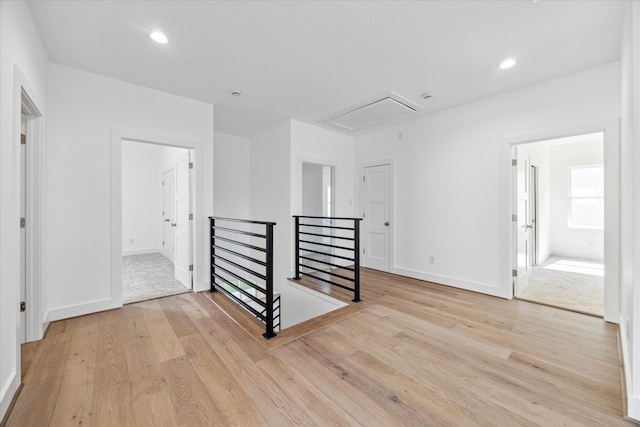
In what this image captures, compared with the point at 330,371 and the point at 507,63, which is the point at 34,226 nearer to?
the point at 330,371

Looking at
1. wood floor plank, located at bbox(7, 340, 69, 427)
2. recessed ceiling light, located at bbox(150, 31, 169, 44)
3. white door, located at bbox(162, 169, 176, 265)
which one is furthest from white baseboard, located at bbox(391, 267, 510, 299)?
white door, located at bbox(162, 169, 176, 265)

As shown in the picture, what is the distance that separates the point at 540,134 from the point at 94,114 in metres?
4.83

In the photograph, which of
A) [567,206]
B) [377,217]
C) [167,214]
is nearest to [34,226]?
[167,214]

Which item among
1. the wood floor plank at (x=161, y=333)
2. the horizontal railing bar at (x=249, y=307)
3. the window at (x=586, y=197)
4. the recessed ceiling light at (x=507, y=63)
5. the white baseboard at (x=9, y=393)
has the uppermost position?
the recessed ceiling light at (x=507, y=63)

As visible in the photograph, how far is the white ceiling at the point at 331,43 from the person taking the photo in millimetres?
1881

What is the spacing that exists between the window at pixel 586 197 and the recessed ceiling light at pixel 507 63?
4968 mm

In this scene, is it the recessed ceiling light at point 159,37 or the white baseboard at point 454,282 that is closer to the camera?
the recessed ceiling light at point 159,37

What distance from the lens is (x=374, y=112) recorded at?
12.4 ft

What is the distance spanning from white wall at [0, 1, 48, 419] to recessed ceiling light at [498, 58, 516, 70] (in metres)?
3.67

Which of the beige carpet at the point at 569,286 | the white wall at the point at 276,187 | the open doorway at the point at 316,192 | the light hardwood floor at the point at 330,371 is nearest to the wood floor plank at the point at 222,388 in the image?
the light hardwood floor at the point at 330,371

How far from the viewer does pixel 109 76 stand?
280 centimetres

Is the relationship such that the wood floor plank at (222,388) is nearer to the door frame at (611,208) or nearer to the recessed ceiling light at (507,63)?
the door frame at (611,208)

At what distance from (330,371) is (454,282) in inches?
103

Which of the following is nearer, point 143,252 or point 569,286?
point 569,286
